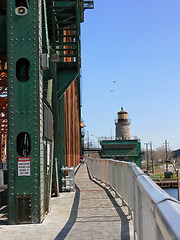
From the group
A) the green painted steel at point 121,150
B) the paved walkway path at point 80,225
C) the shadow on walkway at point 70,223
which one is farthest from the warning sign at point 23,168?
the green painted steel at point 121,150

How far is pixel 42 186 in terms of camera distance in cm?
788

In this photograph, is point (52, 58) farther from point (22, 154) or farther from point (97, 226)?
point (97, 226)

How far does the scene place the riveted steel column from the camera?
24.6 ft

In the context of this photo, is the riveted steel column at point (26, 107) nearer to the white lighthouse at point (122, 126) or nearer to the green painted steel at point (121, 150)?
the green painted steel at point (121, 150)

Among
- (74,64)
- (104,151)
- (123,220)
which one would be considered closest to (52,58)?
(74,64)

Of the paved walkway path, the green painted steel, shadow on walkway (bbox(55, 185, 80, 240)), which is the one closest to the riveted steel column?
the paved walkway path

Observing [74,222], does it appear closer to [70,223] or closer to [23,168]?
[70,223]

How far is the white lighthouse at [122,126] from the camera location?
7750 cm

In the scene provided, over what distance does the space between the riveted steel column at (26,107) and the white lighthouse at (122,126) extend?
69.8m

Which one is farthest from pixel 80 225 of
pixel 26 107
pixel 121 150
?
pixel 121 150

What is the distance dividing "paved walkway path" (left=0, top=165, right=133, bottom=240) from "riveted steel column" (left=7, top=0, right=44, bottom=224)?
532 mm

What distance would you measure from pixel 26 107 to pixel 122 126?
7135 cm

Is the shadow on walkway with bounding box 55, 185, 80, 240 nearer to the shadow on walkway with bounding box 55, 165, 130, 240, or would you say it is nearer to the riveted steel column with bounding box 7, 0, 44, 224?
the shadow on walkway with bounding box 55, 165, 130, 240

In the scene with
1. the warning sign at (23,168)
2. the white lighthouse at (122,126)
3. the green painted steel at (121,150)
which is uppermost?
the white lighthouse at (122,126)
